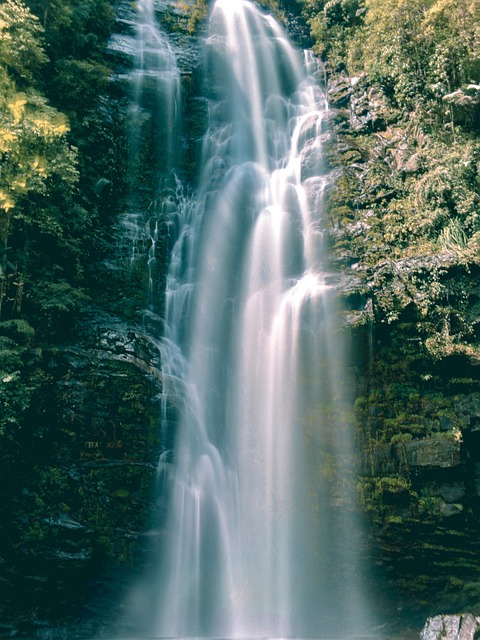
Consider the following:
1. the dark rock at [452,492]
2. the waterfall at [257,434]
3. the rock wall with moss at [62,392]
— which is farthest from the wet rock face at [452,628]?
the rock wall with moss at [62,392]

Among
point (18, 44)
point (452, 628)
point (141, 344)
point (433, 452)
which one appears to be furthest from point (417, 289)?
point (18, 44)

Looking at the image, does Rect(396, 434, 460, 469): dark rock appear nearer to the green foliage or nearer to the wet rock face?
the wet rock face

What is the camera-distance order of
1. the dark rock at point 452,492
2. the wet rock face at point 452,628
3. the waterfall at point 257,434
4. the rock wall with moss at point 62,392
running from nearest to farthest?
the wet rock face at point 452,628 < the rock wall with moss at point 62,392 < the dark rock at point 452,492 < the waterfall at point 257,434

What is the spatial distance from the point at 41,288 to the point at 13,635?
8.05 m

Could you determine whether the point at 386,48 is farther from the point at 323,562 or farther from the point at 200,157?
the point at 323,562

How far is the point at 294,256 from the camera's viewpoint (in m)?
15.5

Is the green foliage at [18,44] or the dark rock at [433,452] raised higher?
the green foliage at [18,44]

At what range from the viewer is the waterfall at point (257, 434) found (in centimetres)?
1191

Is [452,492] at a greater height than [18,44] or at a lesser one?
lesser

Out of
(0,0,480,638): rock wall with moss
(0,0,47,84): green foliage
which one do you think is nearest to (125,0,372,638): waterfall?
(0,0,480,638): rock wall with moss

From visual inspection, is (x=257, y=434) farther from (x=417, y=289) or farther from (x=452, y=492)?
(x=417, y=289)

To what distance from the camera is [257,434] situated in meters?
13.1

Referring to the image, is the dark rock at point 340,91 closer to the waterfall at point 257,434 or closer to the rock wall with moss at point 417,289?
the rock wall with moss at point 417,289

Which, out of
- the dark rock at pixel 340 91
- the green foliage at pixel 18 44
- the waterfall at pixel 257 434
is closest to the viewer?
the waterfall at pixel 257 434
